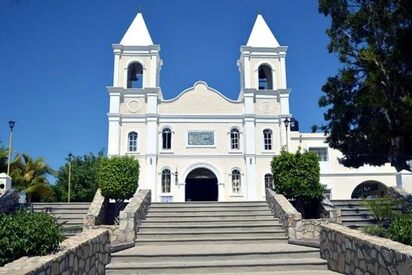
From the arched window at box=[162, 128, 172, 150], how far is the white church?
0.22 ft

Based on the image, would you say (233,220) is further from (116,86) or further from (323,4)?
(116,86)

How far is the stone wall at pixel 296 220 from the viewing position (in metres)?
9.99

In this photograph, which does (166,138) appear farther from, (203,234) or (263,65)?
(203,234)

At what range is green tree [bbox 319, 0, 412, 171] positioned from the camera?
1077 cm

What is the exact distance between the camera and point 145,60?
1025 inches

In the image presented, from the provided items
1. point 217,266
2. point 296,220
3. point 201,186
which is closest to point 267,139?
point 201,186

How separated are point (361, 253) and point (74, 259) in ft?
14.0

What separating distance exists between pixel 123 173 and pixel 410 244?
434 inches

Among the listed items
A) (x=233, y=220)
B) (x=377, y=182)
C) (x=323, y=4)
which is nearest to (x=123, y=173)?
(x=233, y=220)

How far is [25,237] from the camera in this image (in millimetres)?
4496

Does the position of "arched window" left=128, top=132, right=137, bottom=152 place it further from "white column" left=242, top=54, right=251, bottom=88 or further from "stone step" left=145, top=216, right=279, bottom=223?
"stone step" left=145, top=216, right=279, bottom=223

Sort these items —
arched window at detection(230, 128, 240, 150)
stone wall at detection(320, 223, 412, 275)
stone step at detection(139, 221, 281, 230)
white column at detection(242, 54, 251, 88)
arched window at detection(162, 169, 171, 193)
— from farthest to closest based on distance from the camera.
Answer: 1. white column at detection(242, 54, 251, 88)
2. arched window at detection(230, 128, 240, 150)
3. arched window at detection(162, 169, 171, 193)
4. stone step at detection(139, 221, 281, 230)
5. stone wall at detection(320, 223, 412, 275)

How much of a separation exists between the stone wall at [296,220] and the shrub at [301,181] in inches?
32.3

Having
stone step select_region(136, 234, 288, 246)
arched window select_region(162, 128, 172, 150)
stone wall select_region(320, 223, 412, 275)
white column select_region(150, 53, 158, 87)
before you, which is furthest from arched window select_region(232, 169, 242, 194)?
stone wall select_region(320, 223, 412, 275)
